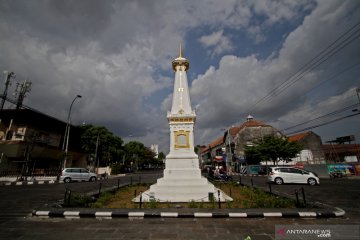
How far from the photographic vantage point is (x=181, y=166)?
11.9 m

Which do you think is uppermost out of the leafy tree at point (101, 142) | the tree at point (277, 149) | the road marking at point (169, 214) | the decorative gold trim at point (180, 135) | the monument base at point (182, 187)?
the leafy tree at point (101, 142)

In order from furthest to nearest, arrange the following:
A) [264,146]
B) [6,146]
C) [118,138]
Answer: [118,138]
[264,146]
[6,146]

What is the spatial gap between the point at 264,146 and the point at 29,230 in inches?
1283

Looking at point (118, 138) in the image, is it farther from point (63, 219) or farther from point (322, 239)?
point (322, 239)

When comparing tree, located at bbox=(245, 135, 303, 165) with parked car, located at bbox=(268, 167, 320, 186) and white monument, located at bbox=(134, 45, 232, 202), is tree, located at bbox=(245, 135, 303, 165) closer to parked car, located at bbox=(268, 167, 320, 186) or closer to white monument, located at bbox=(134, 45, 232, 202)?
parked car, located at bbox=(268, 167, 320, 186)

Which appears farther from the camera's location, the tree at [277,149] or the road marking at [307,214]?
the tree at [277,149]

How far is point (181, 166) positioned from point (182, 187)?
1.29 metres

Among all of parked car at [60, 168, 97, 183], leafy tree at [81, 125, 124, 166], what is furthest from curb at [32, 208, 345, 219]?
leafy tree at [81, 125, 124, 166]

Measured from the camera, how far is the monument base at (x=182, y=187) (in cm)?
1070

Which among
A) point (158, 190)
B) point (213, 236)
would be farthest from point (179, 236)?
point (158, 190)

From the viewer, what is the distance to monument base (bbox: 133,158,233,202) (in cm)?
1070

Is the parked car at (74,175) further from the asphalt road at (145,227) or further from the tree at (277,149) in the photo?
the tree at (277,149)

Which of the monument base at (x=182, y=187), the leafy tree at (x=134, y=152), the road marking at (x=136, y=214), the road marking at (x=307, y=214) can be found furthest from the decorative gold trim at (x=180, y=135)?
the leafy tree at (x=134, y=152)

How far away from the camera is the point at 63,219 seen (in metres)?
7.04
